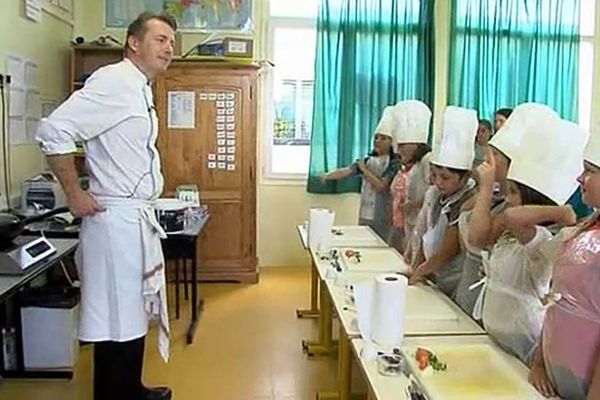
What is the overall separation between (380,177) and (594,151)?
3342 mm

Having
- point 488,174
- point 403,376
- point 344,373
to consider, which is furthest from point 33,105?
point 403,376

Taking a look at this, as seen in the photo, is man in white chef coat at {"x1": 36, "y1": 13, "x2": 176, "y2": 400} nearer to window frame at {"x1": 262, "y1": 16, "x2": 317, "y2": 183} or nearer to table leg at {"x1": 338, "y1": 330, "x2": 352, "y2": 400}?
table leg at {"x1": 338, "y1": 330, "x2": 352, "y2": 400}

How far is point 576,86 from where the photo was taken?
6.40 meters

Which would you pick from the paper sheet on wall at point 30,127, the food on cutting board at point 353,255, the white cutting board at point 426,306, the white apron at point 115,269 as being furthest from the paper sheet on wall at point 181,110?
the white cutting board at point 426,306

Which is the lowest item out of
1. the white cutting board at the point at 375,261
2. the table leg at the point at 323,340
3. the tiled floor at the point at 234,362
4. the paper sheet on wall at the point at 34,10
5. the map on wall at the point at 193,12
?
the tiled floor at the point at 234,362

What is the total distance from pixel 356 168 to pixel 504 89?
1.78 meters

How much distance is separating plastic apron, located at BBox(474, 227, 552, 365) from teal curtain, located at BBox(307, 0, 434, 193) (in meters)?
4.16

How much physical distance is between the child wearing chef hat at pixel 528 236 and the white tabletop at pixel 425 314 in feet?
0.42

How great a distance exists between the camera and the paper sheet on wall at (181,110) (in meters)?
5.65

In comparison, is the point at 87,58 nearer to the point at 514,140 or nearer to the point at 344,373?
the point at 344,373

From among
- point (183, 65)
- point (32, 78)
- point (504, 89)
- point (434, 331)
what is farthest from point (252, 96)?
point (434, 331)

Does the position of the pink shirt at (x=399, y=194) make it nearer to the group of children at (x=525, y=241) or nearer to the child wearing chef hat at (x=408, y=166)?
the child wearing chef hat at (x=408, y=166)

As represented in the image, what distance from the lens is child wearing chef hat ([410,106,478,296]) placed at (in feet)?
9.46

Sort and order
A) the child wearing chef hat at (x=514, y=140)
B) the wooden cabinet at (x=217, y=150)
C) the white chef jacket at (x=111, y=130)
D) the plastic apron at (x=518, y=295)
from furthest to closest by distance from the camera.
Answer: the wooden cabinet at (x=217, y=150) < the white chef jacket at (x=111, y=130) < the child wearing chef hat at (x=514, y=140) < the plastic apron at (x=518, y=295)
